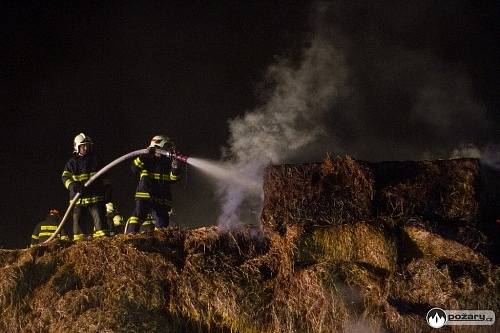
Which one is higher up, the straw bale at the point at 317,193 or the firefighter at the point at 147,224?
the firefighter at the point at 147,224

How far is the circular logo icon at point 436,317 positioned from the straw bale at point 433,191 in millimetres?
1036

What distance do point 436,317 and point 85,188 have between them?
616 cm

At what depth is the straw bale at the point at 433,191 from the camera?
515cm

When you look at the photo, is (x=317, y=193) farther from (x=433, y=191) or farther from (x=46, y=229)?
(x=46, y=229)

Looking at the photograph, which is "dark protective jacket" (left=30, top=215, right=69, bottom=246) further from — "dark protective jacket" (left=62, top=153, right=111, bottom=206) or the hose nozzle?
the hose nozzle

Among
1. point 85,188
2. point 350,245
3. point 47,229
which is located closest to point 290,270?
point 350,245

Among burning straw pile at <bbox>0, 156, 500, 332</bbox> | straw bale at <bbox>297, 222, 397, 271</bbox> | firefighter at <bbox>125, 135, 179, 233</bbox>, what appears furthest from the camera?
firefighter at <bbox>125, 135, 179, 233</bbox>

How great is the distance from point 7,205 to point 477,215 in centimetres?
1529

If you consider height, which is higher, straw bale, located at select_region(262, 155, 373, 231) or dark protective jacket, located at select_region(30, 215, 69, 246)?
dark protective jacket, located at select_region(30, 215, 69, 246)

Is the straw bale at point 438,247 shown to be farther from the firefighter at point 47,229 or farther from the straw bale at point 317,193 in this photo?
the firefighter at point 47,229

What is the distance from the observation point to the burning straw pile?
4.55 metres

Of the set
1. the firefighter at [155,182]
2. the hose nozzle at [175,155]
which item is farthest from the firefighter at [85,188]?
the hose nozzle at [175,155]

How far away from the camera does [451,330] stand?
427 cm

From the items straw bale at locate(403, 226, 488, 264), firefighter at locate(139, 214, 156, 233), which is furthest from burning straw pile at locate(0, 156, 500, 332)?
firefighter at locate(139, 214, 156, 233)
